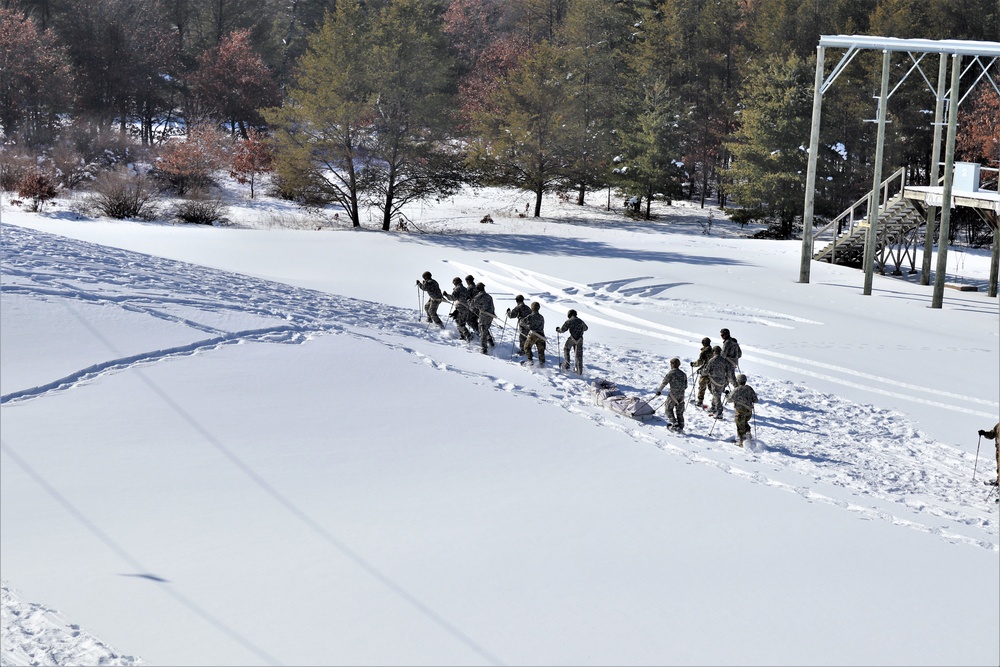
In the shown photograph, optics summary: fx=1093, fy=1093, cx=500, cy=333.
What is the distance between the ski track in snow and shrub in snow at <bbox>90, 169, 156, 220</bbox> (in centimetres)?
1143

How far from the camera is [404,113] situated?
38.2 meters

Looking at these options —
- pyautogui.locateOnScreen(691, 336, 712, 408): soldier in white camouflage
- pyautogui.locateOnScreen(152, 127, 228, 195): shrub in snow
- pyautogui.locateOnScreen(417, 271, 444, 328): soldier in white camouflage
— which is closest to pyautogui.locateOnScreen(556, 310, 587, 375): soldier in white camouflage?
pyautogui.locateOnScreen(691, 336, 712, 408): soldier in white camouflage

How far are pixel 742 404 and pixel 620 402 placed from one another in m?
1.96

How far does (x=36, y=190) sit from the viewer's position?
1395 inches

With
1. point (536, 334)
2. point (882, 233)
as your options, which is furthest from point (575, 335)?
point (882, 233)

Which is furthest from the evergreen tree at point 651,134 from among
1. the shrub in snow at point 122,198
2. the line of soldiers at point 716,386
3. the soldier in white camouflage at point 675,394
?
the soldier in white camouflage at point 675,394

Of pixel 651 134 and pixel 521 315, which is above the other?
pixel 651 134

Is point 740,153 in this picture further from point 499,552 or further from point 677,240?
point 499,552

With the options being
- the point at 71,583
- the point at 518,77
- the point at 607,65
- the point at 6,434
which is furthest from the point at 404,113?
the point at 71,583

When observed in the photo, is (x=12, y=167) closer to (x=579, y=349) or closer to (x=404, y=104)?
(x=404, y=104)

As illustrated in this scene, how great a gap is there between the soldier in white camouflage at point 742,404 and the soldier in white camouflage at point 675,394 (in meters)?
0.80

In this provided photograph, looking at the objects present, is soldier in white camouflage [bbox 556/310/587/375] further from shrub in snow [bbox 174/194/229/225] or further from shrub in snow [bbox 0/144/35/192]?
shrub in snow [bbox 0/144/35/192]

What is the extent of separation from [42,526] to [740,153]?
37.3 metres

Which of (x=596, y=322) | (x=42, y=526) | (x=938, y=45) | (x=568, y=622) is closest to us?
(x=568, y=622)
